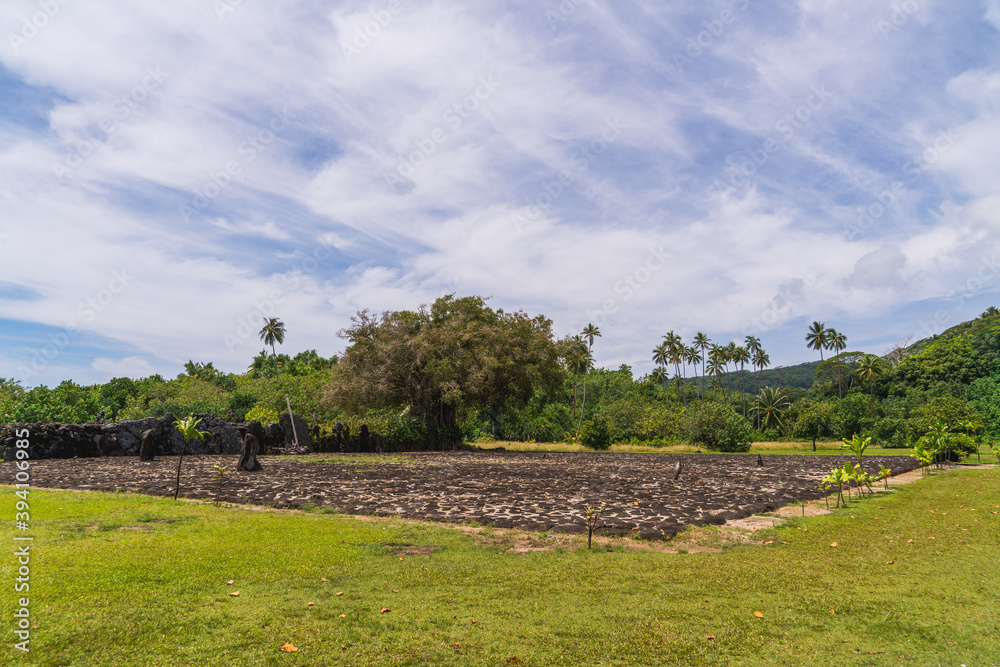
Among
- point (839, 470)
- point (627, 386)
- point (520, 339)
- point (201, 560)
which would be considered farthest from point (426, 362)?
point (627, 386)

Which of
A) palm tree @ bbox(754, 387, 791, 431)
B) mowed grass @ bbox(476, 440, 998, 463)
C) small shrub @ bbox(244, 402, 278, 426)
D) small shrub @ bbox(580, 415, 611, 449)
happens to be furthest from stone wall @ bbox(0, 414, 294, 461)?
palm tree @ bbox(754, 387, 791, 431)

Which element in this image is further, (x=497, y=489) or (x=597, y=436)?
(x=597, y=436)

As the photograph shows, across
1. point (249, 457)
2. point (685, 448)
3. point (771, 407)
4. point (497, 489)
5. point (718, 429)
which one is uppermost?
point (771, 407)

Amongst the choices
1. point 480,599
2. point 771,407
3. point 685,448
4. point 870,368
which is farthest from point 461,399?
point 870,368

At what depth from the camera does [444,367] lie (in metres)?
37.1

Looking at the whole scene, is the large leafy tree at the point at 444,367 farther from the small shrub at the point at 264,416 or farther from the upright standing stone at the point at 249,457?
the upright standing stone at the point at 249,457

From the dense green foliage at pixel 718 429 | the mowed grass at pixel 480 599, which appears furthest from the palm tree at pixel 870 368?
the mowed grass at pixel 480 599

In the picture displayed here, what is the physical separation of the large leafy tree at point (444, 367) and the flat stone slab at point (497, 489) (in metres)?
14.5

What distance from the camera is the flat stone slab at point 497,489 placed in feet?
35.6

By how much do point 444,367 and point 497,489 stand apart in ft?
73.0

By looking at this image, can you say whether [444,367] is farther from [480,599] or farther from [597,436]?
[480,599]

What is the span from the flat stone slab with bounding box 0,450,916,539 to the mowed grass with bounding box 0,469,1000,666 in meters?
1.95

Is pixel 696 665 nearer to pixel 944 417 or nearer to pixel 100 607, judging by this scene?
pixel 100 607

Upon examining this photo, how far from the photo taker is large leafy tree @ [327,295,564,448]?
Result: 122 ft
